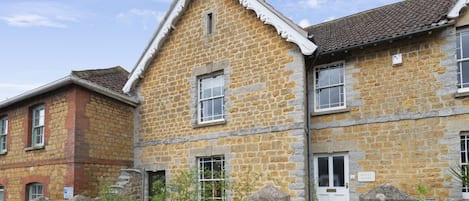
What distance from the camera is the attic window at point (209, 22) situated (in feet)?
51.3

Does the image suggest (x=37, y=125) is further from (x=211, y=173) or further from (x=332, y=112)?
(x=332, y=112)

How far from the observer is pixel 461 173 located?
1108 centimetres

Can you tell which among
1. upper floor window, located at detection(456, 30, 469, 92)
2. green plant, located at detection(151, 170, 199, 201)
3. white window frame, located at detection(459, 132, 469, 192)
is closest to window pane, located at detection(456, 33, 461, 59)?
upper floor window, located at detection(456, 30, 469, 92)

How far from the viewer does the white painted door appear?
1322 cm

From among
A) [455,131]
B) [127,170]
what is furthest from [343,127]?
[127,170]

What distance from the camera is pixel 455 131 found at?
11.6m

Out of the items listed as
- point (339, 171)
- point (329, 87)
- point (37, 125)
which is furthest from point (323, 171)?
point (37, 125)

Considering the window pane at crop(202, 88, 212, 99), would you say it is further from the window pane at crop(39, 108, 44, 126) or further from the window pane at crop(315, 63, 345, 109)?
the window pane at crop(39, 108, 44, 126)

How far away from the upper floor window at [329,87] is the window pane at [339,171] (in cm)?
151

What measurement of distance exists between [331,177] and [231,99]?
12.7ft

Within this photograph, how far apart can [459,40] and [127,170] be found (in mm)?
11255

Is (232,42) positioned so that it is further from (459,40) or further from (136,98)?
(459,40)

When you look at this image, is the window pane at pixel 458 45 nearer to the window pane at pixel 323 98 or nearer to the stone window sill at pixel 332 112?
the stone window sill at pixel 332 112

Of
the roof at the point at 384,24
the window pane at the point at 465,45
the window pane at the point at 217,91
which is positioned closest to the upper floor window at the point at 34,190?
the window pane at the point at 217,91
